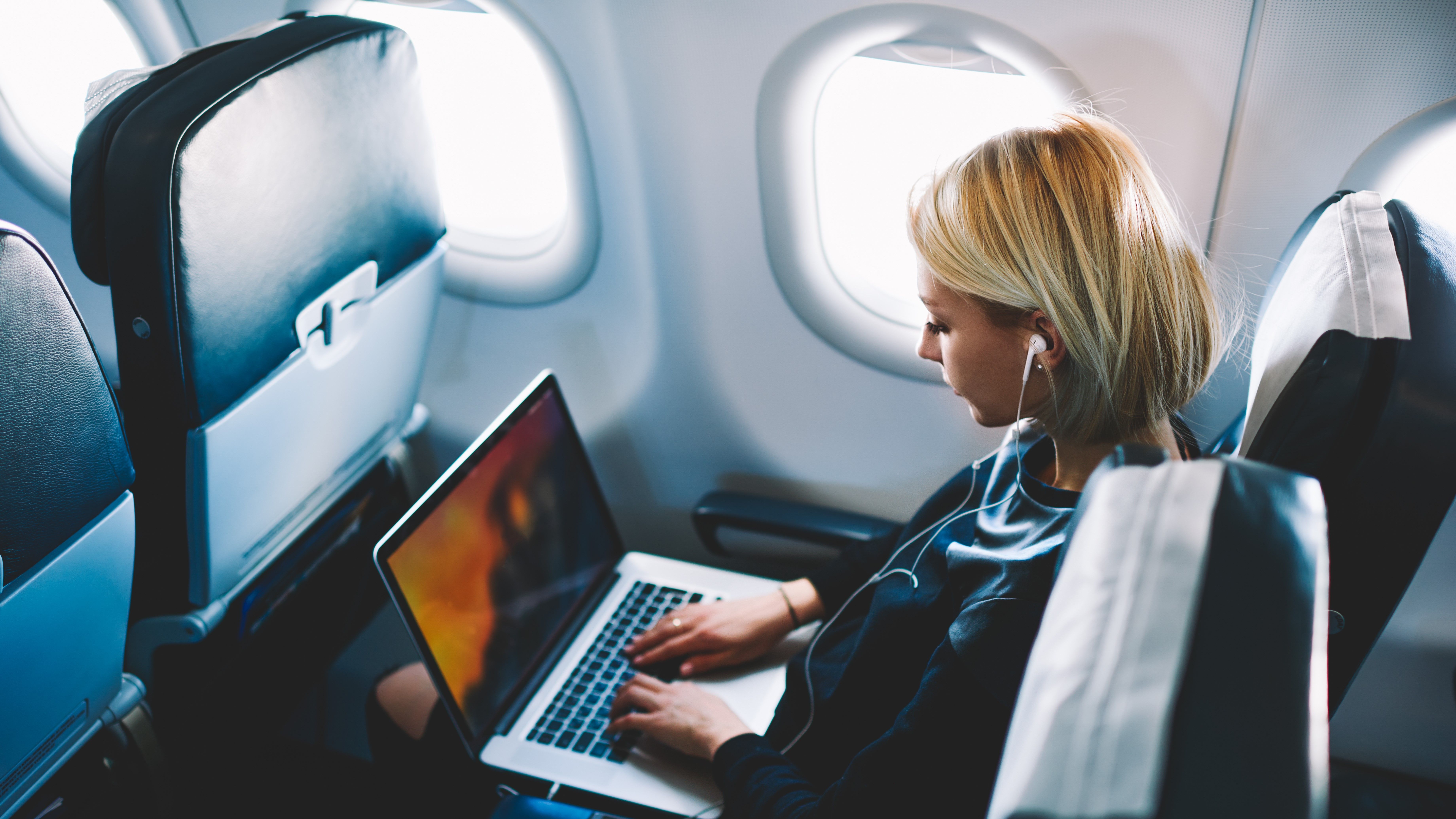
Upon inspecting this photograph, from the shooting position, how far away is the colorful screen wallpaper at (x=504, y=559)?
4.61 feet

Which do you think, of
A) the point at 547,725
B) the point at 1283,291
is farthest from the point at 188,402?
the point at 1283,291

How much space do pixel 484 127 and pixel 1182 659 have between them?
6.58 feet

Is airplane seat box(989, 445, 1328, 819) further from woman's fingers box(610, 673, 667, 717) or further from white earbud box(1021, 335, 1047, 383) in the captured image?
woman's fingers box(610, 673, 667, 717)

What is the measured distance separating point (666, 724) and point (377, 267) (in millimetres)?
866

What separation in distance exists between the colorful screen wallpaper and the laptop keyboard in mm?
82

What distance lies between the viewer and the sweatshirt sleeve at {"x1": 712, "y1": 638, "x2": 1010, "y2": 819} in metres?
0.95

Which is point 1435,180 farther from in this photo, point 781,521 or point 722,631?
point 722,631

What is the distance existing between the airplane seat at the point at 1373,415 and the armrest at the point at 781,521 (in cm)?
90

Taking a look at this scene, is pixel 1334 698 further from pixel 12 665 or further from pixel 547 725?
pixel 12 665

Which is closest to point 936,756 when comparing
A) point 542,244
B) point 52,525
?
point 52,525

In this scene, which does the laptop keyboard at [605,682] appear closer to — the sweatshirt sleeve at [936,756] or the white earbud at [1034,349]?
the sweatshirt sleeve at [936,756]

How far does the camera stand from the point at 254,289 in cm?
122

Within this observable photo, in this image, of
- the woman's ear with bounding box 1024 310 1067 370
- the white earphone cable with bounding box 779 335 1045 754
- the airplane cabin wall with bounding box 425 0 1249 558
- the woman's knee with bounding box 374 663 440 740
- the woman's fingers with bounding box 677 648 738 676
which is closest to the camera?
the woman's ear with bounding box 1024 310 1067 370

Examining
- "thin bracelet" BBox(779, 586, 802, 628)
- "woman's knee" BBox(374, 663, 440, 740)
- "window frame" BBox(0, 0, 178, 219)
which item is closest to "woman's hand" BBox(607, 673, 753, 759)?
"thin bracelet" BBox(779, 586, 802, 628)
